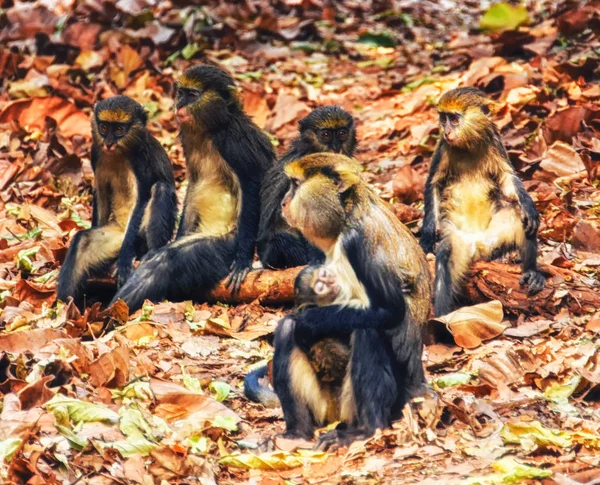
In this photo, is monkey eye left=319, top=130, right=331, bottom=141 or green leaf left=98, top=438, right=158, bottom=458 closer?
green leaf left=98, top=438, right=158, bottom=458

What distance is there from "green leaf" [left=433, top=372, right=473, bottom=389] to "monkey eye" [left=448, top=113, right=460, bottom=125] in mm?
2273

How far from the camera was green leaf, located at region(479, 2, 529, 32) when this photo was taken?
13898 mm

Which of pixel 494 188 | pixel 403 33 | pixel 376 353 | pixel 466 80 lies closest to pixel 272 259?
pixel 494 188

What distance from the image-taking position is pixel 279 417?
5598mm

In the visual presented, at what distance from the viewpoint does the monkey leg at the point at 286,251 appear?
7.76 m

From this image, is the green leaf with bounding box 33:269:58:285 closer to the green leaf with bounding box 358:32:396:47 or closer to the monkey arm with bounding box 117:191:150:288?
the monkey arm with bounding box 117:191:150:288

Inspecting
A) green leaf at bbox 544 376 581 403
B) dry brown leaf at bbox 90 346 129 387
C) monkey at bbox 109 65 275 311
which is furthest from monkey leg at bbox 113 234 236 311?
green leaf at bbox 544 376 581 403

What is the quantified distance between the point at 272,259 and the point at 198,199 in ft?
2.81

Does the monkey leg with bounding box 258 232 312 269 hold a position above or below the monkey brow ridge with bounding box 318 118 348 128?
below

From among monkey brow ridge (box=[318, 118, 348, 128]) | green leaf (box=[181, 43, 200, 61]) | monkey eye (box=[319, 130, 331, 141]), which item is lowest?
monkey eye (box=[319, 130, 331, 141])

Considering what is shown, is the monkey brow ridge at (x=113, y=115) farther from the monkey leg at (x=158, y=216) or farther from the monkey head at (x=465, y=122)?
the monkey head at (x=465, y=122)

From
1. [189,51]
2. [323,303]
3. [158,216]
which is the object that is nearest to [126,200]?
[158,216]

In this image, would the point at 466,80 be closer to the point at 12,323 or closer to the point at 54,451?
the point at 12,323

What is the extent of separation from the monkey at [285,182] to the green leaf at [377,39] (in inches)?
269
